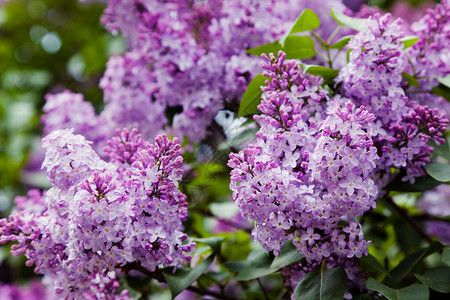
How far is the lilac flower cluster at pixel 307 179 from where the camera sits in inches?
35.6

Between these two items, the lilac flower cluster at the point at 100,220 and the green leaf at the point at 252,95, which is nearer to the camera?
the lilac flower cluster at the point at 100,220

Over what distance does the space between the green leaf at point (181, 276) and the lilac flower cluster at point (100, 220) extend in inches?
3.9

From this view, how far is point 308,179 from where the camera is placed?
94 cm

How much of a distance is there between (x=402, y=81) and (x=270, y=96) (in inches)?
14.9

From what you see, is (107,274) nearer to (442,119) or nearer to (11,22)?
(442,119)

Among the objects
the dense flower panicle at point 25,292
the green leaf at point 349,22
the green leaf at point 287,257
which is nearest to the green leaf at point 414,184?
the green leaf at point 287,257

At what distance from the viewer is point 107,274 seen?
960mm

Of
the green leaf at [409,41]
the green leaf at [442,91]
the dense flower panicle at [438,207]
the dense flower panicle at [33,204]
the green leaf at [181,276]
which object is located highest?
the green leaf at [409,41]

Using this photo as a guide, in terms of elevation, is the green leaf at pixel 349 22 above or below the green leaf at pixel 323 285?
above

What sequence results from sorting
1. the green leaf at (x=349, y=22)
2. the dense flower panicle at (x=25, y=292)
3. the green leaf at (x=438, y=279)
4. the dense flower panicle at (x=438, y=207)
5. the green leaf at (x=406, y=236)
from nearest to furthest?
the green leaf at (x=438, y=279)
the green leaf at (x=349, y=22)
the green leaf at (x=406, y=236)
the dense flower panicle at (x=438, y=207)
the dense flower panicle at (x=25, y=292)

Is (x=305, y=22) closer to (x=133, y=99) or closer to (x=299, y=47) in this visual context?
(x=299, y=47)

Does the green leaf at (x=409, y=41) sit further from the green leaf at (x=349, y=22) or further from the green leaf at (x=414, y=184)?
the green leaf at (x=414, y=184)

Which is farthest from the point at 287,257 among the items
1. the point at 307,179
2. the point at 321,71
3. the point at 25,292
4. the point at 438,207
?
the point at 25,292

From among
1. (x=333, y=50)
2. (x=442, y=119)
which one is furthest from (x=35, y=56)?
(x=442, y=119)
